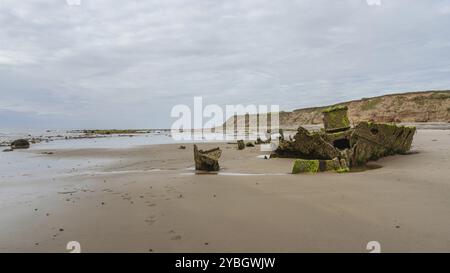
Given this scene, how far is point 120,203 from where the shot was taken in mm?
6809

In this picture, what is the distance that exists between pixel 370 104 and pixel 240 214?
2852 inches

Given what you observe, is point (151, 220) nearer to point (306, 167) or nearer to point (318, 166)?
point (306, 167)

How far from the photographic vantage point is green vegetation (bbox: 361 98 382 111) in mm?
69750

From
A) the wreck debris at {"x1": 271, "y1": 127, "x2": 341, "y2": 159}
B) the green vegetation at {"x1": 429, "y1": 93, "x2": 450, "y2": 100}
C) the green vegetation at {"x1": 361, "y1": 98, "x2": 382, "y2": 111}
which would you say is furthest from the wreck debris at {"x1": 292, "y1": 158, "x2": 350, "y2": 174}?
Result: the green vegetation at {"x1": 361, "y1": 98, "x2": 382, "y2": 111}

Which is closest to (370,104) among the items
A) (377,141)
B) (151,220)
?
(377,141)

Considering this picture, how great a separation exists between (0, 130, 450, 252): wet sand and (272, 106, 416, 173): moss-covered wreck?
0.79 m

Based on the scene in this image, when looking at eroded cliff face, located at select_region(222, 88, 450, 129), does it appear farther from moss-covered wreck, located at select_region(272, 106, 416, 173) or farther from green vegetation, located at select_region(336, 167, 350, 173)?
green vegetation, located at select_region(336, 167, 350, 173)

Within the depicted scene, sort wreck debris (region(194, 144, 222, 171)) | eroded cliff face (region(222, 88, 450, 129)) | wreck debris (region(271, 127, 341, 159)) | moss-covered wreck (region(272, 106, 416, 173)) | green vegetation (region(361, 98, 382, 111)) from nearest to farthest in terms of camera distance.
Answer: moss-covered wreck (region(272, 106, 416, 173)) < wreck debris (region(271, 127, 341, 159)) < wreck debris (region(194, 144, 222, 171)) < eroded cliff face (region(222, 88, 450, 129)) < green vegetation (region(361, 98, 382, 111))

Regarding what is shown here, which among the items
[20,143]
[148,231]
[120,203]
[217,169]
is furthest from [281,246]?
[20,143]

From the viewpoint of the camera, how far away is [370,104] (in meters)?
70.9

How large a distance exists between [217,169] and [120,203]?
206 inches

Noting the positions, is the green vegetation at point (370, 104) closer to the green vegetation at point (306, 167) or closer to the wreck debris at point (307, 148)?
the wreck debris at point (307, 148)

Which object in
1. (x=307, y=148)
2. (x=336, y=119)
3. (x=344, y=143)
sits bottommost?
(x=307, y=148)

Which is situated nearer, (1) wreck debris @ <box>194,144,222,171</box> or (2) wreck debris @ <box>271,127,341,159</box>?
(2) wreck debris @ <box>271,127,341,159</box>
